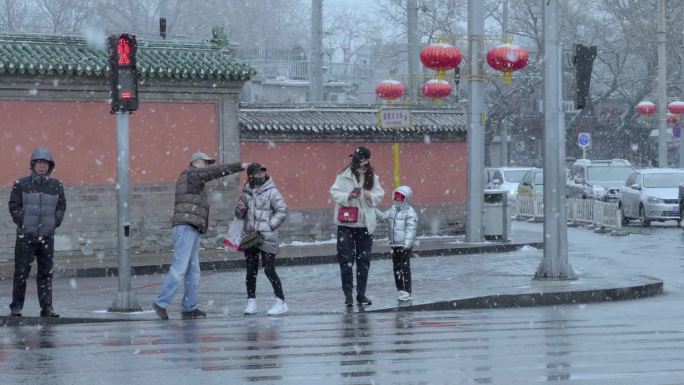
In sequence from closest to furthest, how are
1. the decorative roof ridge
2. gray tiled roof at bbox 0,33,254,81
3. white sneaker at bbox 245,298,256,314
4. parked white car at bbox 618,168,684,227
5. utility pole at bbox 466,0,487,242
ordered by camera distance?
1. white sneaker at bbox 245,298,256,314
2. gray tiled roof at bbox 0,33,254,81
3. the decorative roof ridge
4. utility pole at bbox 466,0,487,242
5. parked white car at bbox 618,168,684,227

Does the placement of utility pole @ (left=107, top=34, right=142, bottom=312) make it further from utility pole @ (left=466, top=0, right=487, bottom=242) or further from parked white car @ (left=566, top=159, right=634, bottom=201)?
parked white car @ (left=566, top=159, right=634, bottom=201)

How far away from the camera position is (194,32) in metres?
83.4

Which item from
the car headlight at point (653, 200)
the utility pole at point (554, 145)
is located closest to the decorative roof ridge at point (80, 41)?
the utility pole at point (554, 145)

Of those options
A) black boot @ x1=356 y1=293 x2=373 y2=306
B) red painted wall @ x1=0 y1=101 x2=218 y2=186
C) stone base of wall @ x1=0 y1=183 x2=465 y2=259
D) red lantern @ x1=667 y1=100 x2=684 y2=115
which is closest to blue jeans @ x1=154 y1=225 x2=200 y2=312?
black boot @ x1=356 y1=293 x2=373 y2=306

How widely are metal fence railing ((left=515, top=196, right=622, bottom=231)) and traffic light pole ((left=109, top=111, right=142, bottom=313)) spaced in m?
18.5

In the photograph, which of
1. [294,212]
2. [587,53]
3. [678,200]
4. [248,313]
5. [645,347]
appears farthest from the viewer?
[678,200]

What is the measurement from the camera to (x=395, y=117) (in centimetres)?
2577

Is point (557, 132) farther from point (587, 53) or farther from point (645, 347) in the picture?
point (645, 347)

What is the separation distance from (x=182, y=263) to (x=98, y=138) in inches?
473

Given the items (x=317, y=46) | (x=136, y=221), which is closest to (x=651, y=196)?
(x=317, y=46)

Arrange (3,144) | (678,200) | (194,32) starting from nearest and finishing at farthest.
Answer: (3,144) < (678,200) < (194,32)

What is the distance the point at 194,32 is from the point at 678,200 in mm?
51300

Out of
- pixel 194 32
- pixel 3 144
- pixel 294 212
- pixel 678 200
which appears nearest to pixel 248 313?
pixel 3 144

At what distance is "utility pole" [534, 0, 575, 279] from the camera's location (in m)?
18.4
